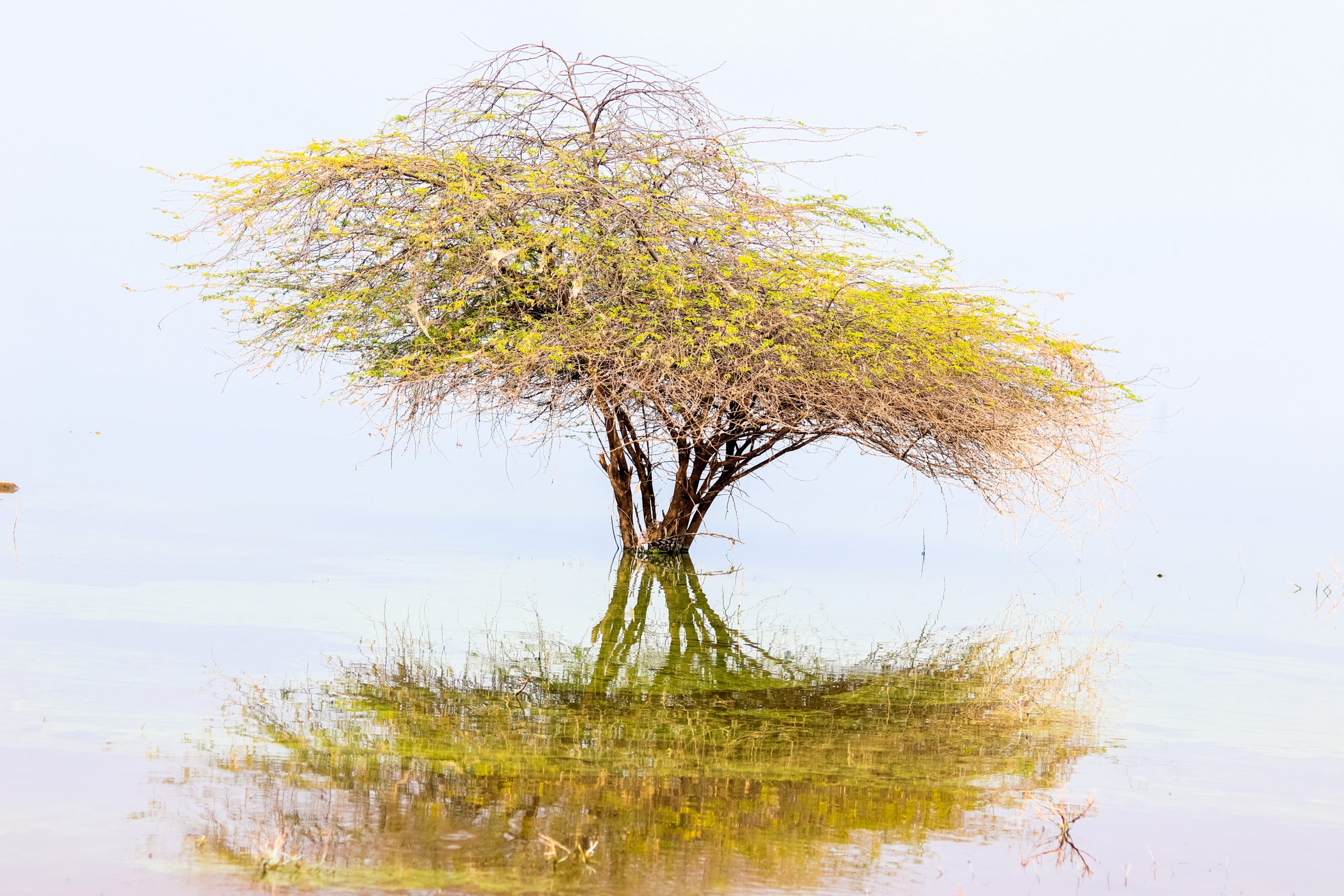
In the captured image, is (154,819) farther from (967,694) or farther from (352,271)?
(352,271)

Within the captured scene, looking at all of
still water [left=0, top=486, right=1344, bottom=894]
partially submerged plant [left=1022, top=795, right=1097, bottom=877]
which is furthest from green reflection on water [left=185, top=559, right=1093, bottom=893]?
partially submerged plant [left=1022, top=795, right=1097, bottom=877]

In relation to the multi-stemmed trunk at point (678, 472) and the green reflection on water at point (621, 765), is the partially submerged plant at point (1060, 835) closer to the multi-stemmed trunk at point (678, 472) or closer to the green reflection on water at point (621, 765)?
the green reflection on water at point (621, 765)

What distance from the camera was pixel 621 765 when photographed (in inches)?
242

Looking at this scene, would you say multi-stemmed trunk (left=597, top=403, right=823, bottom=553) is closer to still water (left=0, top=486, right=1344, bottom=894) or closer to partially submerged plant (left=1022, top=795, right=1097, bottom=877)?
still water (left=0, top=486, right=1344, bottom=894)

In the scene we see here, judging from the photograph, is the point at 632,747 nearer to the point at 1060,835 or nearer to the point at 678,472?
the point at 1060,835

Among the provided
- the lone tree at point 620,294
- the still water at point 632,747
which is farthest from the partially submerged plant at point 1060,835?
the lone tree at point 620,294

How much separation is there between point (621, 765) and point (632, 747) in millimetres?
417

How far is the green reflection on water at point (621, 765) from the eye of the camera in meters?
4.70

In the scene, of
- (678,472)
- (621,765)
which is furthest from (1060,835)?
(678,472)

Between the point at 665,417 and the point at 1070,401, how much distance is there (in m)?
5.38

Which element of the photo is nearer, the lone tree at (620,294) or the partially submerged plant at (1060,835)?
the partially submerged plant at (1060,835)

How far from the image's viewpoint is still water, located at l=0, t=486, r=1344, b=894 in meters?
4.74

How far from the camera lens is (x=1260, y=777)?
668cm

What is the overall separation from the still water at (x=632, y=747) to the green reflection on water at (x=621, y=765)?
2 cm
